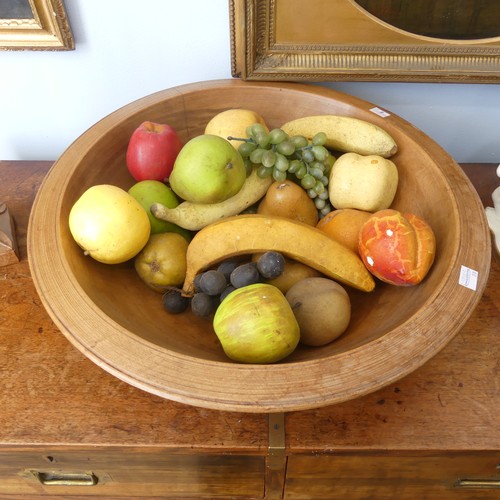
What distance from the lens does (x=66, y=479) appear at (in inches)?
26.3

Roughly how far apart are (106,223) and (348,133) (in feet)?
1.33

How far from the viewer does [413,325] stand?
514 millimetres

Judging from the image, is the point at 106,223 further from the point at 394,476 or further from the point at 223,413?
the point at 394,476

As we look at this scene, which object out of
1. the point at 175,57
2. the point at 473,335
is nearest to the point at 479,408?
A: the point at 473,335

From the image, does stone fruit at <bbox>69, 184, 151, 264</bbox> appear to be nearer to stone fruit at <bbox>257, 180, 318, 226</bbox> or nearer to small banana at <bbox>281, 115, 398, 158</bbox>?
stone fruit at <bbox>257, 180, 318, 226</bbox>

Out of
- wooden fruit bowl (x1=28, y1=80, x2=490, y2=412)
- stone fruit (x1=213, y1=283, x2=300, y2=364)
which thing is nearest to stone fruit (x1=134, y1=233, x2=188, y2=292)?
wooden fruit bowl (x1=28, y1=80, x2=490, y2=412)

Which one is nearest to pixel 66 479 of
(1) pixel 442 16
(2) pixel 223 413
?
(2) pixel 223 413

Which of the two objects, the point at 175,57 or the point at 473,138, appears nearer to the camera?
the point at 175,57

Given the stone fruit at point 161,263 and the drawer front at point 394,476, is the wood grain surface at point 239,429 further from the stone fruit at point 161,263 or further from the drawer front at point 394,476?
the stone fruit at point 161,263

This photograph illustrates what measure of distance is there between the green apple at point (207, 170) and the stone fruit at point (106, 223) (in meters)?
0.08

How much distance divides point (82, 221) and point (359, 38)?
1.72 feet

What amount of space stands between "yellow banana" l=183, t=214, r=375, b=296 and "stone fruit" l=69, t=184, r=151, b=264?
0.31ft

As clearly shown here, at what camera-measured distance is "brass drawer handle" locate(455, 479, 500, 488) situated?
657 millimetres

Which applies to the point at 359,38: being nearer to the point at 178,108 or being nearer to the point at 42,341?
the point at 178,108
